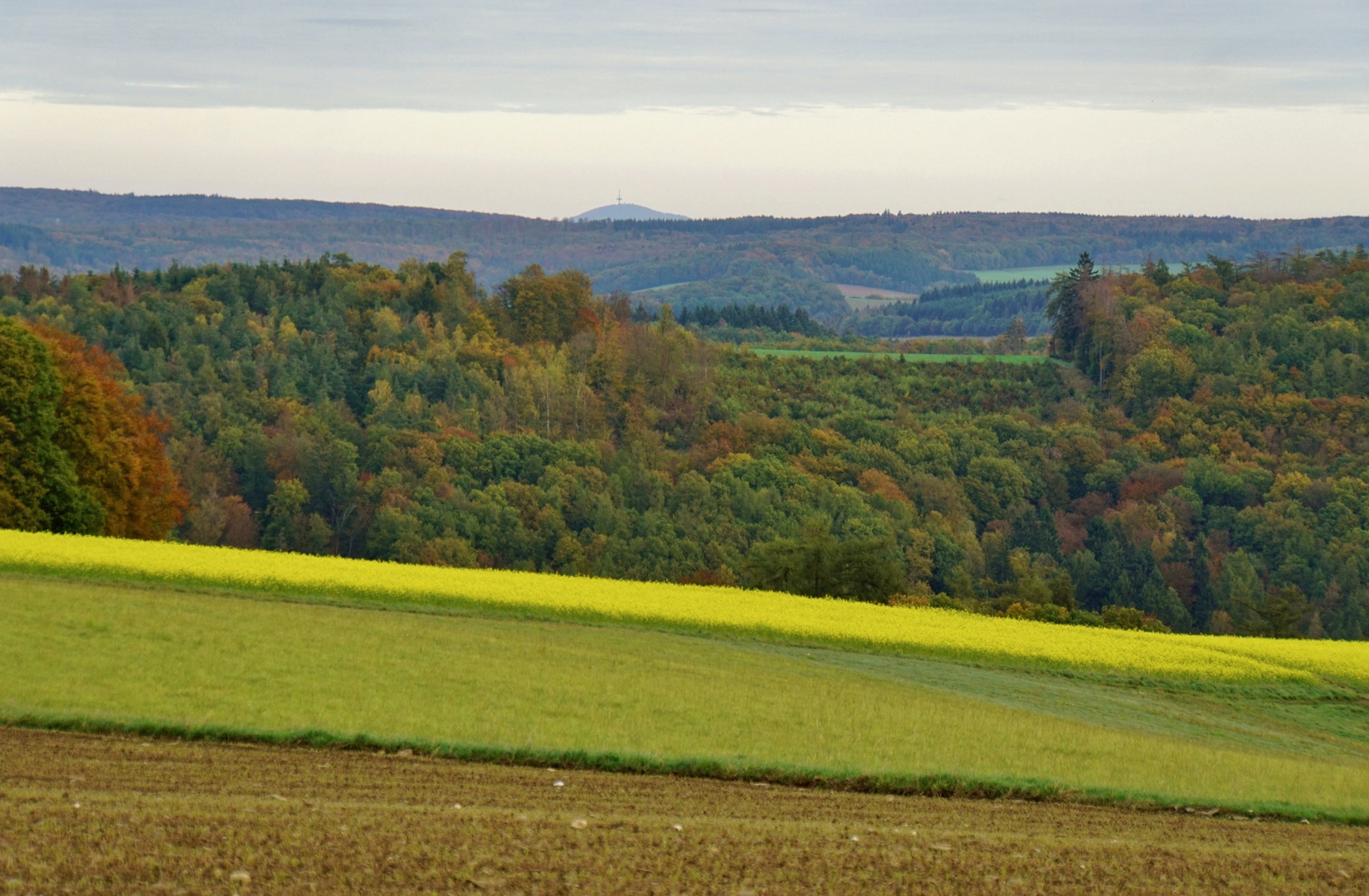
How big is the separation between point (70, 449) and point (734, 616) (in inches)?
1081

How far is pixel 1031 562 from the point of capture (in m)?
88.6

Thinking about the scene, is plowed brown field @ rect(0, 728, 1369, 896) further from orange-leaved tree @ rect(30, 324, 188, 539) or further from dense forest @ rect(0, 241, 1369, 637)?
dense forest @ rect(0, 241, 1369, 637)

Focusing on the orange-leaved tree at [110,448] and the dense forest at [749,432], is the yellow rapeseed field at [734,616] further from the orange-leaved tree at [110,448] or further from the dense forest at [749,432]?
the dense forest at [749,432]

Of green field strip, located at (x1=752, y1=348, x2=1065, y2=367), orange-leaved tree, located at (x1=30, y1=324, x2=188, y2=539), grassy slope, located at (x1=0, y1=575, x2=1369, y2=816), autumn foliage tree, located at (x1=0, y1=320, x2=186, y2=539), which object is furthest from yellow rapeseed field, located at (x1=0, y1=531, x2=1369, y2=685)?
green field strip, located at (x1=752, y1=348, x2=1065, y2=367)

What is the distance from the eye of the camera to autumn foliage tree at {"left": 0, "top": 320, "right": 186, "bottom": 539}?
4259 centimetres

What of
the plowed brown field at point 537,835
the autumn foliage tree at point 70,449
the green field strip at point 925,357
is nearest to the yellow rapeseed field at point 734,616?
the autumn foliage tree at point 70,449

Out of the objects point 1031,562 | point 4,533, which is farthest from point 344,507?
point 4,533

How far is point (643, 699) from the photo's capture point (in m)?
21.1

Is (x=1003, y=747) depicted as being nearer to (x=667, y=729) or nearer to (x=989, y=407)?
(x=667, y=729)

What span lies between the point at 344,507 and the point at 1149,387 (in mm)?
Result: 70153

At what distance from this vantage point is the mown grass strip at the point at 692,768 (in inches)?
659

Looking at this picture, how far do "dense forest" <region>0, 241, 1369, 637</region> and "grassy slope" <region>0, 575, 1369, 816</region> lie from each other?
84.6ft

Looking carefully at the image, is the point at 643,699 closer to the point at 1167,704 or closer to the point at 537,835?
the point at 537,835


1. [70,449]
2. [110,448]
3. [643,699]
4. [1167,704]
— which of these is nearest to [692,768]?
[643,699]
